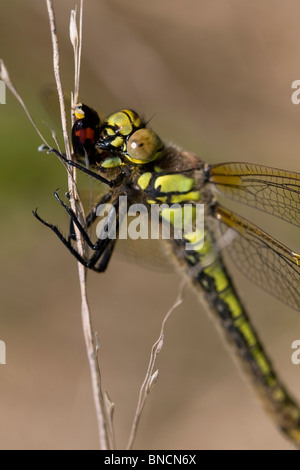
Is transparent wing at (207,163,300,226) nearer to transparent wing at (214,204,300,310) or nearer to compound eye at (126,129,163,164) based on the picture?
transparent wing at (214,204,300,310)

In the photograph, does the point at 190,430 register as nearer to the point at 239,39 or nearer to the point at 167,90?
the point at 167,90

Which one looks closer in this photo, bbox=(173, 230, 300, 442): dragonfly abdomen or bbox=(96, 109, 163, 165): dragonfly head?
bbox=(96, 109, 163, 165): dragonfly head

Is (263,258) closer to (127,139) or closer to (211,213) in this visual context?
(211,213)

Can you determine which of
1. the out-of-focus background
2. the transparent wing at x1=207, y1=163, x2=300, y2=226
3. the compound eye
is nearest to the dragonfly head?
the compound eye

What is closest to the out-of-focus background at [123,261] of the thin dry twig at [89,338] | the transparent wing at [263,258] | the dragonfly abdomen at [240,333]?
the dragonfly abdomen at [240,333]

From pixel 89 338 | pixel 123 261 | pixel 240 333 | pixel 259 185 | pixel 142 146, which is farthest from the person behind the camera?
pixel 123 261

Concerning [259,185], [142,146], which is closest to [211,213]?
[259,185]

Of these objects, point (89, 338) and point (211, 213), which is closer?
point (89, 338)

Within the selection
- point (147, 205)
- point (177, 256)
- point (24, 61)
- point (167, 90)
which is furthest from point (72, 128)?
point (167, 90)
